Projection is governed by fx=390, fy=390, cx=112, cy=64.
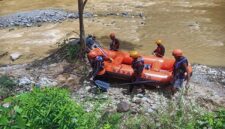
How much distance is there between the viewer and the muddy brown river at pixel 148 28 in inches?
563

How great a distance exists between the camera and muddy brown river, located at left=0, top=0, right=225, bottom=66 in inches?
563

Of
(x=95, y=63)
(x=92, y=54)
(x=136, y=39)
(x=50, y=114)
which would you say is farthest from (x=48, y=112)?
(x=136, y=39)

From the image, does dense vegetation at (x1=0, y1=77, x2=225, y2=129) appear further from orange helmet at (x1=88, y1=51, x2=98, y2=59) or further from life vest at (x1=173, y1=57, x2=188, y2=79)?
orange helmet at (x1=88, y1=51, x2=98, y2=59)

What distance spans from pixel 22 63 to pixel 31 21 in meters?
4.86

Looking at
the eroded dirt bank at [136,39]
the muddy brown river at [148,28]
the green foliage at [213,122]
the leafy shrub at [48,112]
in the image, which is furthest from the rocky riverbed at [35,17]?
the green foliage at [213,122]

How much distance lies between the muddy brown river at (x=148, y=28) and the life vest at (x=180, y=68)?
11.4 ft

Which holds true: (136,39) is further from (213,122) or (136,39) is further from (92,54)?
(213,122)

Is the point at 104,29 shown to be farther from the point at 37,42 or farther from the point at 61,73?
the point at 61,73

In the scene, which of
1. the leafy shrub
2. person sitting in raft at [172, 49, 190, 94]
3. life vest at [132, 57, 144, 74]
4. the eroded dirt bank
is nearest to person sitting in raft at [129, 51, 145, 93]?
life vest at [132, 57, 144, 74]

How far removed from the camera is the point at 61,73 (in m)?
10.6

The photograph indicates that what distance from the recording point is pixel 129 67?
1018 centimetres

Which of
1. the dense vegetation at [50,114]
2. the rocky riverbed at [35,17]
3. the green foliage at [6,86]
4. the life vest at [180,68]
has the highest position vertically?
the dense vegetation at [50,114]

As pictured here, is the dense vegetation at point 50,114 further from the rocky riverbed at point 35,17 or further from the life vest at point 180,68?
the rocky riverbed at point 35,17

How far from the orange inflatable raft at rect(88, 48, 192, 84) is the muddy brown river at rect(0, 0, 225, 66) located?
112 inches
